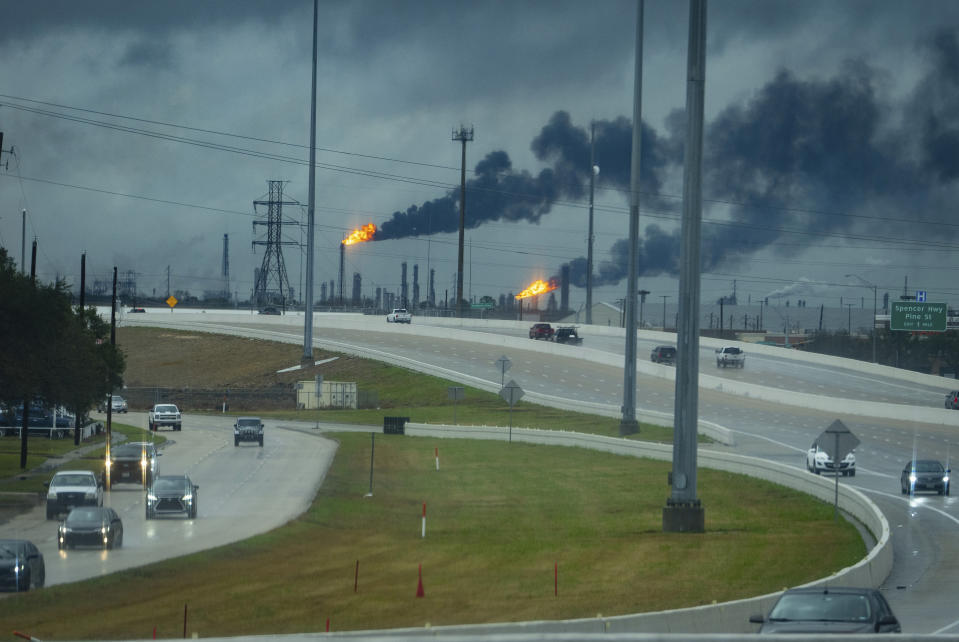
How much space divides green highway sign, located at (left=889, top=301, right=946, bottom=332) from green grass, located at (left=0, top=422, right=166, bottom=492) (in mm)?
46511

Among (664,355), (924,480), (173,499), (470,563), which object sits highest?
(664,355)

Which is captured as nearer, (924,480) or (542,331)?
(924,480)

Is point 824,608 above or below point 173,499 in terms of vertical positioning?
above

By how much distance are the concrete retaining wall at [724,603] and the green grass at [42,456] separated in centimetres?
1728

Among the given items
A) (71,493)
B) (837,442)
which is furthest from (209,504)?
(837,442)

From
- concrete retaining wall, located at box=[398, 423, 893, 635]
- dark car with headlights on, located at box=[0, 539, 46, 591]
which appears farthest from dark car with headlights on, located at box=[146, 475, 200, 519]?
concrete retaining wall, located at box=[398, 423, 893, 635]

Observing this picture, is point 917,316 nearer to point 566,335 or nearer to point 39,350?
point 566,335

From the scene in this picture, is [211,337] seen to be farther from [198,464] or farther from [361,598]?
[361,598]

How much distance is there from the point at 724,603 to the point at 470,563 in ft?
33.0

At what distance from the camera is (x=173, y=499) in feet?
120

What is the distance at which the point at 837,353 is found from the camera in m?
133

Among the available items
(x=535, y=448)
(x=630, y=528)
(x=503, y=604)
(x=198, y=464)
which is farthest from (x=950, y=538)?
(x=198, y=464)

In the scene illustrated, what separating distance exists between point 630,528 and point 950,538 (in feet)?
27.6

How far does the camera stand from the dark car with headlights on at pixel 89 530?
30.3 metres
